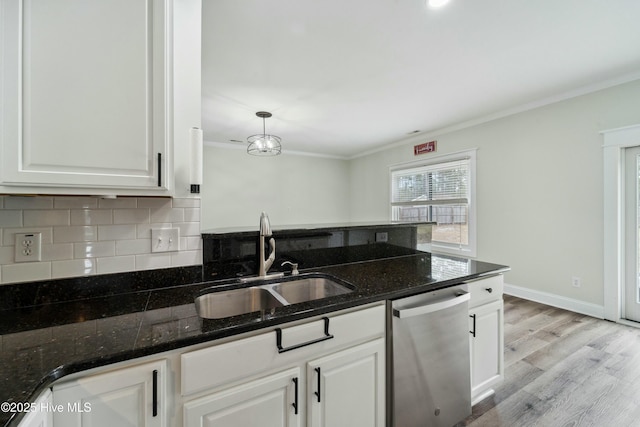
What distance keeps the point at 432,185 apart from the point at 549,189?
1743mm

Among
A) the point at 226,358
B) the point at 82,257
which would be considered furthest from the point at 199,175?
the point at 226,358

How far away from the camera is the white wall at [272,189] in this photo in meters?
5.34

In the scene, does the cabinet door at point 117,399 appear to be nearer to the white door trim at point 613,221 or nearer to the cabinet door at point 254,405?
the cabinet door at point 254,405

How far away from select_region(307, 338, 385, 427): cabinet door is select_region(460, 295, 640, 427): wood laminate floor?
0.85m

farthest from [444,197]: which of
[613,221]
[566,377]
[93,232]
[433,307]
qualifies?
[93,232]

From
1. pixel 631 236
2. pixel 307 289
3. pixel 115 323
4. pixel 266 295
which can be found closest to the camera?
pixel 115 323

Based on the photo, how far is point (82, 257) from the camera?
46.8 inches

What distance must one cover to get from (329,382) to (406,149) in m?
4.94

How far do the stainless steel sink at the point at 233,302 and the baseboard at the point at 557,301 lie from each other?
370 centimetres

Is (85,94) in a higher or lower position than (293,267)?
higher

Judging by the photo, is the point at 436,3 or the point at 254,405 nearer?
the point at 254,405

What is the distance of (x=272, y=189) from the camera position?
233 inches

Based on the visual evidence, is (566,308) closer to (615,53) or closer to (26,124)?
(615,53)

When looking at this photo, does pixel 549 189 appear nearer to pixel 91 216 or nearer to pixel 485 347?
pixel 485 347
